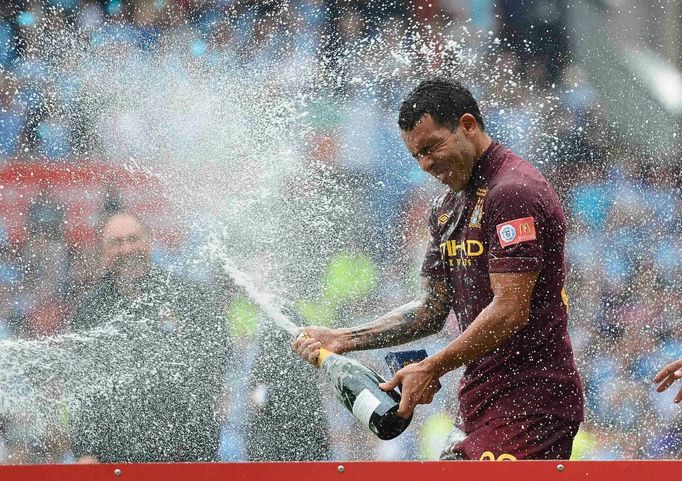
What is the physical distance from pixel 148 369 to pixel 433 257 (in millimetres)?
954

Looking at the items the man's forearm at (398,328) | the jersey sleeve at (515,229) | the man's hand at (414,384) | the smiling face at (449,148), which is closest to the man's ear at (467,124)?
the smiling face at (449,148)

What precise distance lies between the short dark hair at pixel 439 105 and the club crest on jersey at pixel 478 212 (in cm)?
20

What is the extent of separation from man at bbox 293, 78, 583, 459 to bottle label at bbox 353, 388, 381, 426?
48 millimetres

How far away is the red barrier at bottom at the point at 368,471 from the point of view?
4.86 ft

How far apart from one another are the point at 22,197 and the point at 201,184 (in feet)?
1.83

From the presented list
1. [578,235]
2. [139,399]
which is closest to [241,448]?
[139,399]

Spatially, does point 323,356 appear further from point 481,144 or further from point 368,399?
point 481,144

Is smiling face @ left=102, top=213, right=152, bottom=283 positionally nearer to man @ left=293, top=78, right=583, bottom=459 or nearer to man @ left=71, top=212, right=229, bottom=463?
man @ left=71, top=212, right=229, bottom=463

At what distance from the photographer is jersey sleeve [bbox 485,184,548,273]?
2113mm

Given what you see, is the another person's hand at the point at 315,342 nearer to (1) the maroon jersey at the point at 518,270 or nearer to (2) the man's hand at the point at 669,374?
(1) the maroon jersey at the point at 518,270

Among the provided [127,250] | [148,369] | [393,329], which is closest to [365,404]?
[393,329]

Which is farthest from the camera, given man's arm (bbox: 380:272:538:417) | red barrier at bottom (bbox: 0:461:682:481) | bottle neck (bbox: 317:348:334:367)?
bottle neck (bbox: 317:348:334:367)

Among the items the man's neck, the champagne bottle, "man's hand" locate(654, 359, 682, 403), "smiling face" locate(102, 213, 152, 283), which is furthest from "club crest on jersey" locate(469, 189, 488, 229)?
"smiling face" locate(102, 213, 152, 283)

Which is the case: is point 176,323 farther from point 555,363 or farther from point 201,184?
point 555,363
